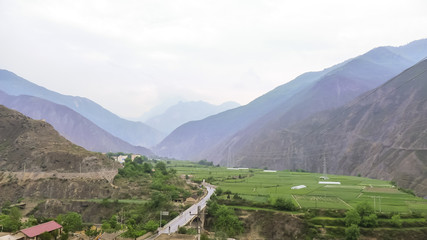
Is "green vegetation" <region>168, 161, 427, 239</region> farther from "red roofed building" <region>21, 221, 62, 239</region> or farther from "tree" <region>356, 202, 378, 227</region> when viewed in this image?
"red roofed building" <region>21, 221, 62, 239</region>

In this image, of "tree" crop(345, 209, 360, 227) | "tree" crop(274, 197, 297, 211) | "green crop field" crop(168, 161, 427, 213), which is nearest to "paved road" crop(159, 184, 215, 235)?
"green crop field" crop(168, 161, 427, 213)

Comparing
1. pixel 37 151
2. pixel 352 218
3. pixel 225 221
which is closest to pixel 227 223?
pixel 225 221

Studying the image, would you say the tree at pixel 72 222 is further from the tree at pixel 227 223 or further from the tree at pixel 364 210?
the tree at pixel 364 210

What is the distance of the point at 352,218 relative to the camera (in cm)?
4403

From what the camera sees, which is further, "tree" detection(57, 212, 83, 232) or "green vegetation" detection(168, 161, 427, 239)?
"tree" detection(57, 212, 83, 232)

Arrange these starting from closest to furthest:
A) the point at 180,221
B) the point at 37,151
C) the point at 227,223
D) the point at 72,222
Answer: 1. the point at 72,222
2. the point at 180,221
3. the point at 227,223
4. the point at 37,151

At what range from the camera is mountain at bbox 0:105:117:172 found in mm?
65500

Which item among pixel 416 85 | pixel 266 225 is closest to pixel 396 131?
pixel 416 85

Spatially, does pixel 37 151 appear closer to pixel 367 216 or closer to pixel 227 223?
pixel 227 223

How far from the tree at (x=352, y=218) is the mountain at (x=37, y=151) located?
44.0m

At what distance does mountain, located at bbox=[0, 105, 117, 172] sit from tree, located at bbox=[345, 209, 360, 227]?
44007 mm

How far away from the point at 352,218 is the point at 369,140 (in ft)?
238

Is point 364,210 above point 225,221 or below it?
above

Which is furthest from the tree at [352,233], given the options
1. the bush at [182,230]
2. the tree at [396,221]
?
the bush at [182,230]
